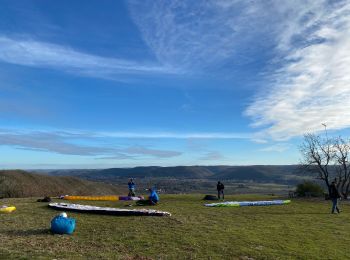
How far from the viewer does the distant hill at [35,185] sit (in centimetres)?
6124

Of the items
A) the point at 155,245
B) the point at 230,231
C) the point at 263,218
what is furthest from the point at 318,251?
the point at 263,218

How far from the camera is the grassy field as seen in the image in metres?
16.7

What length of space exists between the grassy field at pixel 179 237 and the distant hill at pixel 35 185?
3557 centimetres

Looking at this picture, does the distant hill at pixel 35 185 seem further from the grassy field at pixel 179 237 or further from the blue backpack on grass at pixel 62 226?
the blue backpack on grass at pixel 62 226

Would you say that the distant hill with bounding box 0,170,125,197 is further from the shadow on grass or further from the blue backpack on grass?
the blue backpack on grass

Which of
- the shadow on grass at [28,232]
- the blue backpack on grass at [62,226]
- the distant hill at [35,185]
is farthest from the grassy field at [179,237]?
the distant hill at [35,185]

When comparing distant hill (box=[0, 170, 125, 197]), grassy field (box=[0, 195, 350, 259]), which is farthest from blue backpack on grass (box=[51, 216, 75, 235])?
distant hill (box=[0, 170, 125, 197])

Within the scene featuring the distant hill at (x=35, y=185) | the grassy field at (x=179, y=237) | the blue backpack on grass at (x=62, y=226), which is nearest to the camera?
the grassy field at (x=179, y=237)

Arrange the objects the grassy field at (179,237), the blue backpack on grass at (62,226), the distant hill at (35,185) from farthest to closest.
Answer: the distant hill at (35,185)
the blue backpack on grass at (62,226)
the grassy field at (179,237)

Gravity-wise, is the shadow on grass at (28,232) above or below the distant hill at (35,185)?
below

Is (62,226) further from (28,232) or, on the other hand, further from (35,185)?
(35,185)

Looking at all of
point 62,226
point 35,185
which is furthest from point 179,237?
point 35,185

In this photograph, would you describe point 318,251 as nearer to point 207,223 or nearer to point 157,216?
point 207,223

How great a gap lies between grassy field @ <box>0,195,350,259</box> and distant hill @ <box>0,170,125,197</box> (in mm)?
35573
